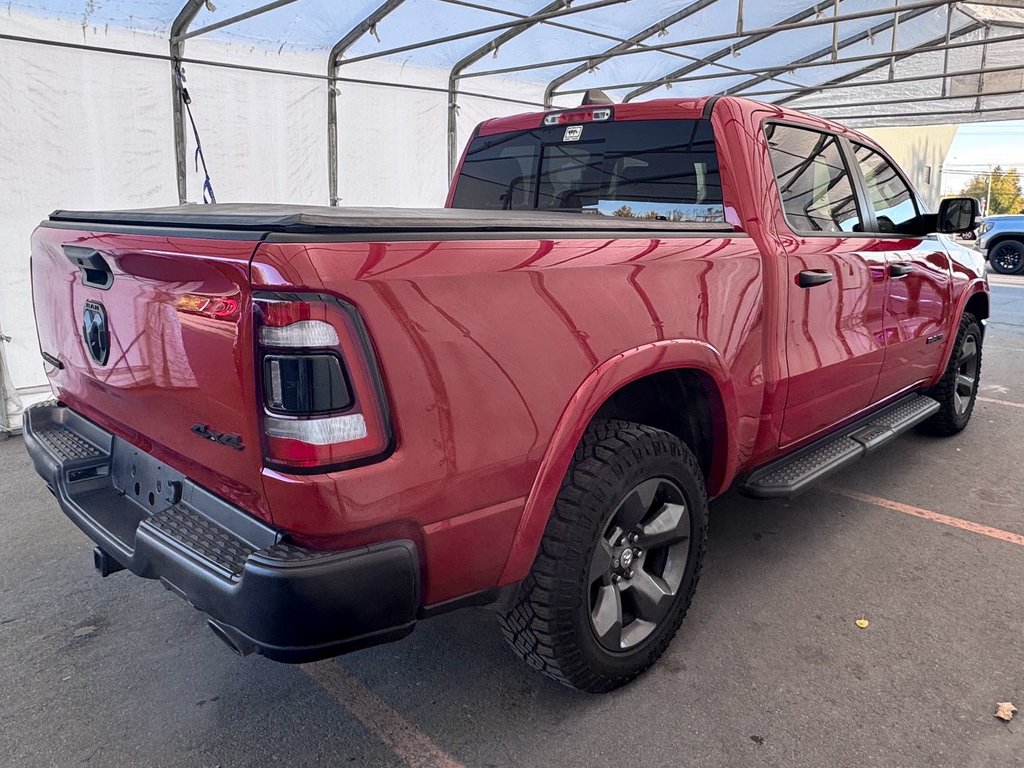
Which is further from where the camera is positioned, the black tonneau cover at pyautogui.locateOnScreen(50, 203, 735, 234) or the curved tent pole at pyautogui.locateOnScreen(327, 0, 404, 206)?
the curved tent pole at pyautogui.locateOnScreen(327, 0, 404, 206)

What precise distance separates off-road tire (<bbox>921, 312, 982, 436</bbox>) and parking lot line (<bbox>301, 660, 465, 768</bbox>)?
153 inches

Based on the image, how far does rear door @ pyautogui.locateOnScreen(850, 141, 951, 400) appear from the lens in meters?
3.57

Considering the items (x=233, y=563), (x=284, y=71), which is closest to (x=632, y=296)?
(x=233, y=563)

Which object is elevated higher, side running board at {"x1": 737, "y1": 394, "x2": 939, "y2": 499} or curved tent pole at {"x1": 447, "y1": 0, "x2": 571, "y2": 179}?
curved tent pole at {"x1": 447, "y1": 0, "x2": 571, "y2": 179}

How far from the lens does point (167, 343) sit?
1799 mm

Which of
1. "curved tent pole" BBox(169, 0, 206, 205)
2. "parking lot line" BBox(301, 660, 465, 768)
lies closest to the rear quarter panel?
"parking lot line" BBox(301, 660, 465, 768)

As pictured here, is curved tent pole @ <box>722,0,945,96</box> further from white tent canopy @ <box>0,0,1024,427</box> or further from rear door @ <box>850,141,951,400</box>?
rear door @ <box>850,141,951,400</box>

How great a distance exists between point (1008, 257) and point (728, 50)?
33.2ft

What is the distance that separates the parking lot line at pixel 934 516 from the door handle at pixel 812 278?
1541 millimetres

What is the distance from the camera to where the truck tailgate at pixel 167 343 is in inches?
62.8

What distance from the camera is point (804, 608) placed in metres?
2.88

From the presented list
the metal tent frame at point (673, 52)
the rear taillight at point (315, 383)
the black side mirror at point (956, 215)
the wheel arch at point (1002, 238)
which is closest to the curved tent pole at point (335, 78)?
the metal tent frame at point (673, 52)

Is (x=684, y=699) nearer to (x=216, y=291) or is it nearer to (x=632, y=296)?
(x=632, y=296)

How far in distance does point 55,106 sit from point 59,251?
3969mm
